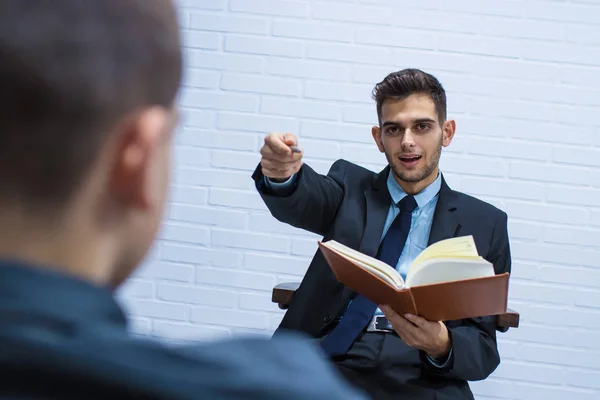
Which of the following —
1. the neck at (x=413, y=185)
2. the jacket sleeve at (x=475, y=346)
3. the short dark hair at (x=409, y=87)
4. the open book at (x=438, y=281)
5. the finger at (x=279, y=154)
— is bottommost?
the jacket sleeve at (x=475, y=346)

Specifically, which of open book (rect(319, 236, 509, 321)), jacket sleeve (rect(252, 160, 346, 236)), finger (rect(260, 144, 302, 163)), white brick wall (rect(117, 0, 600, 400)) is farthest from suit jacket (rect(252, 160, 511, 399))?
white brick wall (rect(117, 0, 600, 400))

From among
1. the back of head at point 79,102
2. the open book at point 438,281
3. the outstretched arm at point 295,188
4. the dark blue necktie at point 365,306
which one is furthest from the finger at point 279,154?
the back of head at point 79,102

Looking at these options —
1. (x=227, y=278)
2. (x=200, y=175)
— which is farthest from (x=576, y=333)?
(x=200, y=175)

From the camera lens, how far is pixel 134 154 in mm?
418

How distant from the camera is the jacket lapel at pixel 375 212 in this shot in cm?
169

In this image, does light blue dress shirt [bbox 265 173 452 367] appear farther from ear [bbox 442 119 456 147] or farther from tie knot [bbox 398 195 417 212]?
ear [bbox 442 119 456 147]

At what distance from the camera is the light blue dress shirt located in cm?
169

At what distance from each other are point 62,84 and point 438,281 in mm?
1054

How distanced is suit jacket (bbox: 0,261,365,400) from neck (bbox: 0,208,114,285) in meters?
0.02

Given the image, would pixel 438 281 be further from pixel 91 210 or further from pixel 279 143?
pixel 91 210

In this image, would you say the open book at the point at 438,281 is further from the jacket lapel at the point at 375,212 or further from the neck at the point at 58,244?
the neck at the point at 58,244

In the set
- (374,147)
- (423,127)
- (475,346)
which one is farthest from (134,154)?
(374,147)

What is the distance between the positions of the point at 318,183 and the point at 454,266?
582mm

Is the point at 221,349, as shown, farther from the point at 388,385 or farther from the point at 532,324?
the point at 532,324
